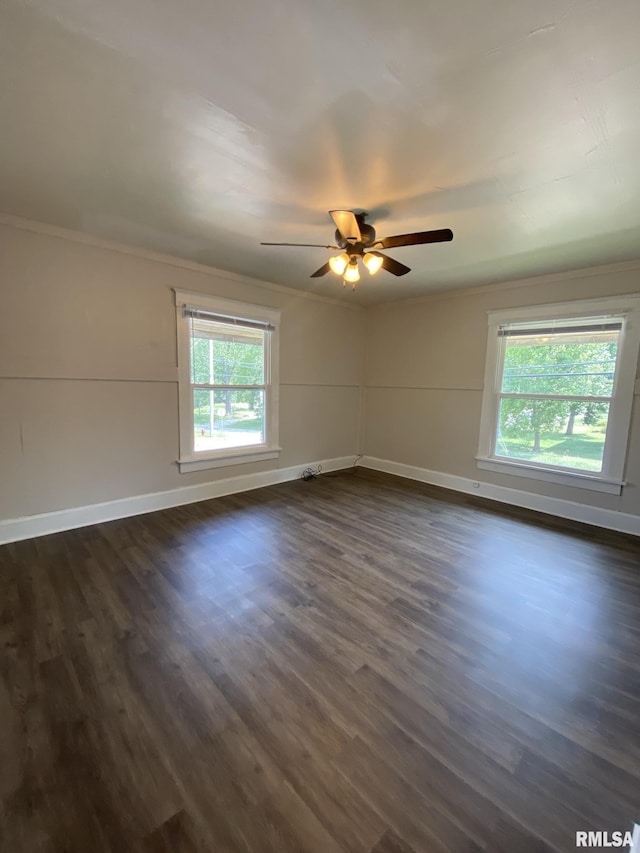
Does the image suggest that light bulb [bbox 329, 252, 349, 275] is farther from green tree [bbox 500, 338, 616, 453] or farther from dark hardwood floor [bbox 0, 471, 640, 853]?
green tree [bbox 500, 338, 616, 453]

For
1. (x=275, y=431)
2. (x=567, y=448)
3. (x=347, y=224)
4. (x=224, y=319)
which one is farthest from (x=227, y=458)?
(x=567, y=448)

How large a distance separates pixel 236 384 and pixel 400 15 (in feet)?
11.3

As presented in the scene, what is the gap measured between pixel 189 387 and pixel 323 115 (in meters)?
2.81

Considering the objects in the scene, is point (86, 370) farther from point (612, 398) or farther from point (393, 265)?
point (612, 398)

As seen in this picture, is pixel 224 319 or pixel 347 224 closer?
pixel 347 224

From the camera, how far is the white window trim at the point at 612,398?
335cm

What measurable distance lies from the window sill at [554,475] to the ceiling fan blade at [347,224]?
3.16 m

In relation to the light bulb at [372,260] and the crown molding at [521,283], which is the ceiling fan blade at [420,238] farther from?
the crown molding at [521,283]

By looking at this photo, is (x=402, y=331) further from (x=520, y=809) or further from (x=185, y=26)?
(x=520, y=809)

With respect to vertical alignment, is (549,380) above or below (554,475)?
above

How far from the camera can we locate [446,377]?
187 inches

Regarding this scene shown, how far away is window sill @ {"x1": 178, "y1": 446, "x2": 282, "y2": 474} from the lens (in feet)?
12.8

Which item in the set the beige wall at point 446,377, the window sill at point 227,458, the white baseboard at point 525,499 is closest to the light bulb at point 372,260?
the beige wall at point 446,377

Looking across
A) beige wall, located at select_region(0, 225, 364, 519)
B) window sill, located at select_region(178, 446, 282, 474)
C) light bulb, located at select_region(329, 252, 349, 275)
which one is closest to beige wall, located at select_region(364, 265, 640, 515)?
window sill, located at select_region(178, 446, 282, 474)
